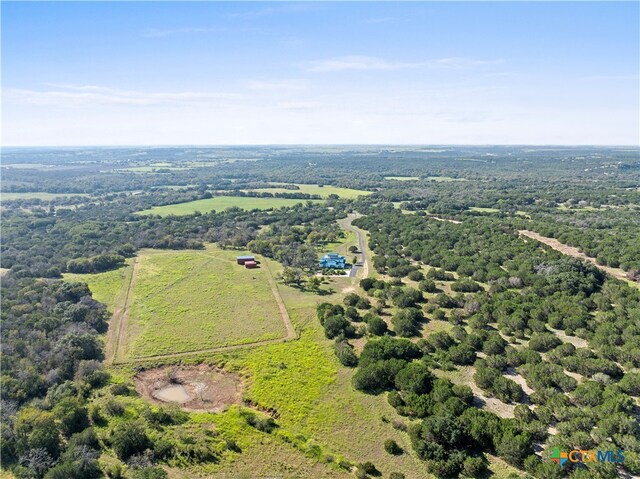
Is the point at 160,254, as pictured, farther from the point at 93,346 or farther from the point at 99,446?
the point at 99,446

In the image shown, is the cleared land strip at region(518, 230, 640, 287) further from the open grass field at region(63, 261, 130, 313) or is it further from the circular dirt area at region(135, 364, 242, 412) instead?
the open grass field at region(63, 261, 130, 313)

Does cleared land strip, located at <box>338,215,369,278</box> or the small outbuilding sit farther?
the small outbuilding

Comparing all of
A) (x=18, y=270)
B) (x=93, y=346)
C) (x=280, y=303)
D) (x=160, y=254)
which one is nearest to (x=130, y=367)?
(x=93, y=346)

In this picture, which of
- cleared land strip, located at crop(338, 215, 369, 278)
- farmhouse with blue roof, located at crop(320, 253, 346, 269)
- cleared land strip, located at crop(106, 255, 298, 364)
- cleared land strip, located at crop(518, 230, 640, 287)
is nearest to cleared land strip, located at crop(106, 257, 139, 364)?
cleared land strip, located at crop(106, 255, 298, 364)

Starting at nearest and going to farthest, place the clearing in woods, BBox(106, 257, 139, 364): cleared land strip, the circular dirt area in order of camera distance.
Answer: the circular dirt area → BBox(106, 257, 139, 364): cleared land strip → the clearing in woods

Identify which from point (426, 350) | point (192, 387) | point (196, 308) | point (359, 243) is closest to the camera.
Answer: point (192, 387)

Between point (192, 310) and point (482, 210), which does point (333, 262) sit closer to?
point (192, 310)

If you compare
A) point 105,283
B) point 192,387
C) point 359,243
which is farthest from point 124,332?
point 359,243
